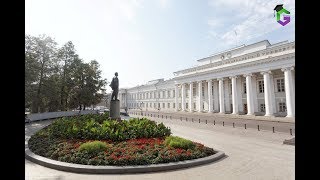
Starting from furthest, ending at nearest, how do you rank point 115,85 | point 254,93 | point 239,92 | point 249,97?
point 239,92 → point 254,93 → point 249,97 → point 115,85

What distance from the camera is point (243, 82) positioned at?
1887 inches

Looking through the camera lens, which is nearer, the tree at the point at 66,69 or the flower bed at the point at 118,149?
the flower bed at the point at 118,149

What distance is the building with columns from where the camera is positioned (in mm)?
37094

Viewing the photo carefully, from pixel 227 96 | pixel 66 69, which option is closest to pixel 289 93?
pixel 227 96

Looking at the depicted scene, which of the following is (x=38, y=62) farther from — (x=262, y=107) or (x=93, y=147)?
(x=262, y=107)

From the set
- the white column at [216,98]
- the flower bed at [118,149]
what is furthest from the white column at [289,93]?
the flower bed at [118,149]

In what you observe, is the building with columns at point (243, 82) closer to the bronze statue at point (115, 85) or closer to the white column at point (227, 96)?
the white column at point (227, 96)

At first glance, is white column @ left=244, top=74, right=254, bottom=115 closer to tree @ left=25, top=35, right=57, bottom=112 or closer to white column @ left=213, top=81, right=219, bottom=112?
white column @ left=213, top=81, right=219, bottom=112

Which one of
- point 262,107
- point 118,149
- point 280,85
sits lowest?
point 118,149

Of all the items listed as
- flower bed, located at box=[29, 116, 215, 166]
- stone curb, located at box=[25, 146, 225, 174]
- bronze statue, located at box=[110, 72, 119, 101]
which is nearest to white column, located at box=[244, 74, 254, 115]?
bronze statue, located at box=[110, 72, 119, 101]

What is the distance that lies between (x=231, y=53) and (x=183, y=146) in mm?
43136

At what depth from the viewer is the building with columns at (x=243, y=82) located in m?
37.1
